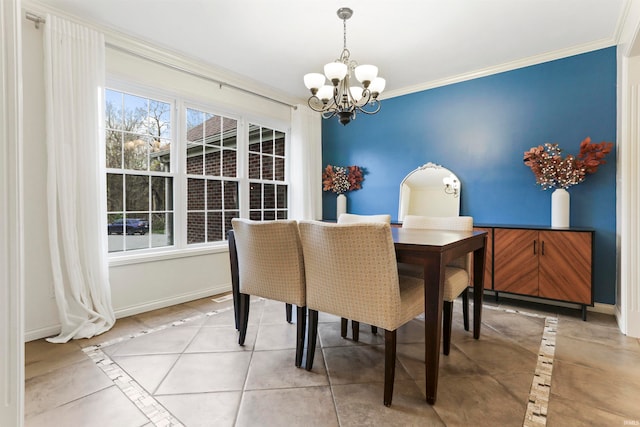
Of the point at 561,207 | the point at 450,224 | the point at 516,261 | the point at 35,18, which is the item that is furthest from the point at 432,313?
the point at 35,18

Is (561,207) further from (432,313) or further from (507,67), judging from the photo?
(432,313)

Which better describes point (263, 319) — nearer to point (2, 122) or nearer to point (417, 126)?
point (2, 122)

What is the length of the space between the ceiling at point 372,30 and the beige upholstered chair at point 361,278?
73.0 inches

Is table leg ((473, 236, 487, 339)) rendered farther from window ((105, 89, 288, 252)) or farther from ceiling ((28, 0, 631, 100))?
window ((105, 89, 288, 252))

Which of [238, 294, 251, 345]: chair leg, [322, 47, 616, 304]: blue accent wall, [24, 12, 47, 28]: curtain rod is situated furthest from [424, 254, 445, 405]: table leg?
[24, 12, 47, 28]: curtain rod

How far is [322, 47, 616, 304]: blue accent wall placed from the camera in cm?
296

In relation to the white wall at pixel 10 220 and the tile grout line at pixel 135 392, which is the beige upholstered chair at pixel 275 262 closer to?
the tile grout line at pixel 135 392

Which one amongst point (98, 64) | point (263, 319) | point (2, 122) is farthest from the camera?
point (263, 319)

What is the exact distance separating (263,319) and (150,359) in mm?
959

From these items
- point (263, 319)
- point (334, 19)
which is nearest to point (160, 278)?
point (263, 319)

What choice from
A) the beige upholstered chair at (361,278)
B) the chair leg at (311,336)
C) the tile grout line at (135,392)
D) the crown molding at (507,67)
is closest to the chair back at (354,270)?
the beige upholstered chair at (361,278)

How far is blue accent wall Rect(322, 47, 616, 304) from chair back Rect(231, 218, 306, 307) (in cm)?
258

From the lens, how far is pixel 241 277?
225 cm

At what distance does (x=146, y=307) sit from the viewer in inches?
119
